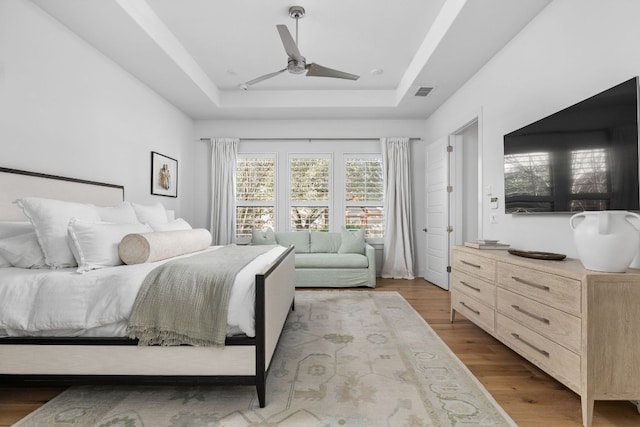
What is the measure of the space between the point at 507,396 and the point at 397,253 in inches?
132

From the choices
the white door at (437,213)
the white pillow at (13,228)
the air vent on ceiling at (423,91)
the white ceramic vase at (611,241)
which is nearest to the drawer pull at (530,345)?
the white ceramic vase at (611,241)

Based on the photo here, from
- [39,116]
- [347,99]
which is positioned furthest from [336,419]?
[347,99]

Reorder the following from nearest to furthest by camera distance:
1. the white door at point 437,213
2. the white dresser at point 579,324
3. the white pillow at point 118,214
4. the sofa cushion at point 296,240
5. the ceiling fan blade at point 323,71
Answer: the white dresser at point 579,324, the white pillow at point 118,214, the ceiling fan blade at point 323,71, the white door at point 437,213, the sofa cushion at point 296,240

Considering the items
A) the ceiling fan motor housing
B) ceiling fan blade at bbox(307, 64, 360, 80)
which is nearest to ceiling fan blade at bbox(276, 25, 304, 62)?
the ceiling fan motor housing

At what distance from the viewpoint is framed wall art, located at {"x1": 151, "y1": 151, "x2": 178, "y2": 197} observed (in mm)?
4023

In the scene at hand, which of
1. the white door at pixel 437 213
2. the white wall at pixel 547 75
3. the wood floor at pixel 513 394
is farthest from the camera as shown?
the white door at pixel 437 213

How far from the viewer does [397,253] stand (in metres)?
5.09

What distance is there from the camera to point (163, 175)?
14.0ft

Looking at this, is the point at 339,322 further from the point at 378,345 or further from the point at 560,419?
the point at 560,419

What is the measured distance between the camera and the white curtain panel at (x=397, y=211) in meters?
5.07

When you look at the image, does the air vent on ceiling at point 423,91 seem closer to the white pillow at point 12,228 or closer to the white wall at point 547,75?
the white wall at point 547,75

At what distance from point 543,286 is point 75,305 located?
2559mm

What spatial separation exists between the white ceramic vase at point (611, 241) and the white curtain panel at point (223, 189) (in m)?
4.54

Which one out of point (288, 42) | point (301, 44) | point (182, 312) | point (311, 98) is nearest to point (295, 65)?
point (288, 42)
